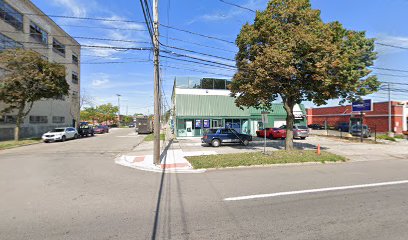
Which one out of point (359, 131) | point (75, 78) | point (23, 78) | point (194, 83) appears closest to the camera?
point (23, 78)

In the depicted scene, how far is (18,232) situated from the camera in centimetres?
381

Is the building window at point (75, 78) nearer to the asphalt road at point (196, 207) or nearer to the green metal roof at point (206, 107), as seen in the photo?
the green metal roof at point (206, 107)

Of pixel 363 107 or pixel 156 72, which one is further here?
pixel 363 107

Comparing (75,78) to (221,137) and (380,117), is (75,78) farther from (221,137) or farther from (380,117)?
(380,117)

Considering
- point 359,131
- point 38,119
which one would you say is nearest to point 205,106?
point 359,131

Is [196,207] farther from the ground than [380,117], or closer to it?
closer to it

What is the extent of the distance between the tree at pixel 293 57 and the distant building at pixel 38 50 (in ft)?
47.0

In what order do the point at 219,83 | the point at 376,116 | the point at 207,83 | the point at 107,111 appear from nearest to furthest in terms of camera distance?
the point at 207,83, the point at 219,83, the point at 376,116, the point at 107,111

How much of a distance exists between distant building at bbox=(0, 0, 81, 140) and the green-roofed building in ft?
40.8

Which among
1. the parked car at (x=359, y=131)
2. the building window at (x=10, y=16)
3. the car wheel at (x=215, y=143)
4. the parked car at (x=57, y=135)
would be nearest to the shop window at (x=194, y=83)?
the car wheel at (x=215, y=143)

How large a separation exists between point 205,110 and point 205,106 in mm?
534

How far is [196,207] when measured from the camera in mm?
4949

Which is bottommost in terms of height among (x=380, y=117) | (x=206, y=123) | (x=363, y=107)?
(x=206, y=123)

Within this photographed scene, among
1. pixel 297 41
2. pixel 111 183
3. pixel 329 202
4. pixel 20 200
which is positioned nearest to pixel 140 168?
pixel 111 183
